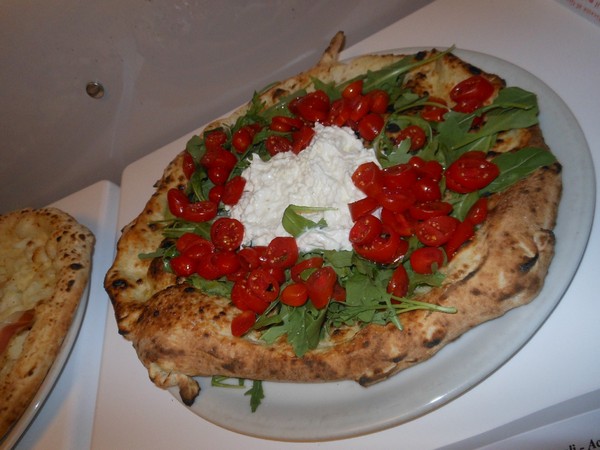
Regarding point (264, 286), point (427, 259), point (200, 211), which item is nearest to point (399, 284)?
point (427, 259)

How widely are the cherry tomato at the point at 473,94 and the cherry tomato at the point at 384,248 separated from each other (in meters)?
0.68

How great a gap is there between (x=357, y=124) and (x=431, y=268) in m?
0.91

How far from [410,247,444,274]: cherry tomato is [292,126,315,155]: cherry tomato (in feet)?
2.92

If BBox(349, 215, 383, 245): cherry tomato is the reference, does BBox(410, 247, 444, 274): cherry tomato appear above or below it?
below

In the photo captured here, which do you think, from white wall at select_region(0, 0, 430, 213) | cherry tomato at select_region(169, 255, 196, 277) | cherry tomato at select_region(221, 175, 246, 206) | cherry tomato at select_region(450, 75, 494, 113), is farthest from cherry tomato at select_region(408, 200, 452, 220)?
white wall at select_region(0, 0, 430, 213)

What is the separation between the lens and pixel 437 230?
1.86 meters

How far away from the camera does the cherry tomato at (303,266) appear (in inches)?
82.9

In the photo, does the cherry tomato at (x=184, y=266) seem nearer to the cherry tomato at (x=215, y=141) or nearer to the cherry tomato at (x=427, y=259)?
the cherry tomato at (x=215, y=141)

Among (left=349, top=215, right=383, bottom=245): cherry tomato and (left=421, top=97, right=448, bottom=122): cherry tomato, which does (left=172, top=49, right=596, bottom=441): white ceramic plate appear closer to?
(left=421, top=97, right=448, bottom=122): cherry tomato

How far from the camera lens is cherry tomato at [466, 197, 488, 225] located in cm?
189

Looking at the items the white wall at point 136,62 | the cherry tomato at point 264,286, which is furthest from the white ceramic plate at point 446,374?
the white wall at point 136,62

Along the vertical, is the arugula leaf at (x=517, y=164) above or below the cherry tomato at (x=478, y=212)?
above

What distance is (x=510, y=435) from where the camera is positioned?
1.60 metres

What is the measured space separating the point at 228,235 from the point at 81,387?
4.23 feet
